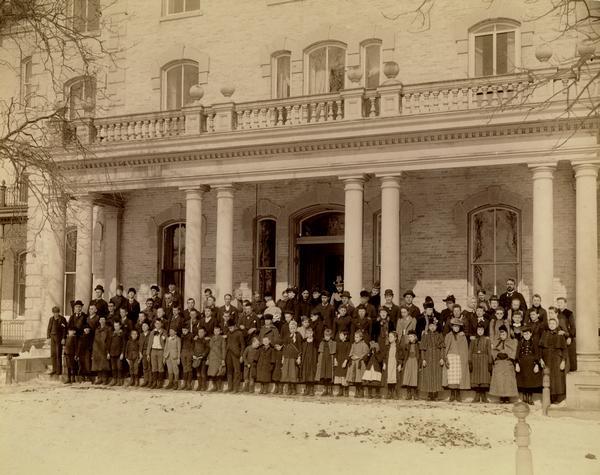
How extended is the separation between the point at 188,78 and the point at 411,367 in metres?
12.7

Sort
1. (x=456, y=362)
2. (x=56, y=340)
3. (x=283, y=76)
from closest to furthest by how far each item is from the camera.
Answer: (x=456, y=362), (x=56, y=340), (x=283, y=76)

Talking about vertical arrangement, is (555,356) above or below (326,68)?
below

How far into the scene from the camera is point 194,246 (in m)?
20.0

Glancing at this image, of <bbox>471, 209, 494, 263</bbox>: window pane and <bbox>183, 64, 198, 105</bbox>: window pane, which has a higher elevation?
<bbox>183, 64, 198, 105</bbox>: window pane

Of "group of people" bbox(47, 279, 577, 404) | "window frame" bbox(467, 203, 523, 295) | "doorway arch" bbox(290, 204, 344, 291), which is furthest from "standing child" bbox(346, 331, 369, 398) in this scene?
"doorway arch" bbox(290, 204, 344, 291)

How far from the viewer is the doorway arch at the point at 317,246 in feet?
72.3

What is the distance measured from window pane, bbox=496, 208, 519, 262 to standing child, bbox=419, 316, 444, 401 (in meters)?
5.05

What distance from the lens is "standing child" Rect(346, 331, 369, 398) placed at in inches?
617

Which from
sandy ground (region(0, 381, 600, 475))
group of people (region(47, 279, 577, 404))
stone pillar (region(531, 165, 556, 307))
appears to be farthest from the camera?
stone pillar (region(531, 165, 556, 307))

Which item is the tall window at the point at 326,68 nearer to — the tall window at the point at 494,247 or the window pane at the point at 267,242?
the window pane at the point at 267,242

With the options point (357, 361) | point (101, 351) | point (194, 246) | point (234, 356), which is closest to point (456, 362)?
point (357, 361)

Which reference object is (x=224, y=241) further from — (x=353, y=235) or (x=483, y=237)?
(x=483, y=237)

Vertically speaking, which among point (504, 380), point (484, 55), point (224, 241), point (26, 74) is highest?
point (26, 74)

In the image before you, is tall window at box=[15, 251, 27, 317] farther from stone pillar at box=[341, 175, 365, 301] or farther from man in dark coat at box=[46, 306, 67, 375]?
stone pillar at box=[341, 175, 365, 301]
